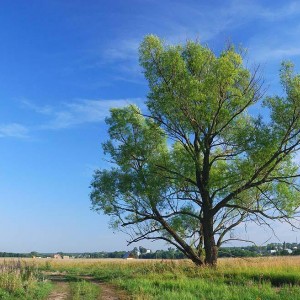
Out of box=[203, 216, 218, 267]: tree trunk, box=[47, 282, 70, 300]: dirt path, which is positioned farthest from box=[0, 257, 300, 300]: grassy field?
box=[203, 216, 218, 267]: tree trunk

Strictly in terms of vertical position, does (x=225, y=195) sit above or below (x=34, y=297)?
above

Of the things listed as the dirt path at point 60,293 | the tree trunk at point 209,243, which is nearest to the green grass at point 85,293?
the dirt path at point 60,293

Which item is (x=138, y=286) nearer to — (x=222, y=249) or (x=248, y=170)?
(x=248, y=170)

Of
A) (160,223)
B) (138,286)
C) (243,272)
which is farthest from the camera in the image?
(160,223)

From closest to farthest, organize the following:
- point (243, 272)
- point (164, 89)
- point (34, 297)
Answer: point (34, 297) < point (243, 272) < point (164, 89)

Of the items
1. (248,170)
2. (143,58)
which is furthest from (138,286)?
(143,58)

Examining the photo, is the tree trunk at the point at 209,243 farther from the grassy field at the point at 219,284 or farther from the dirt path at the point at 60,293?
the dirt path at the point at 60,293

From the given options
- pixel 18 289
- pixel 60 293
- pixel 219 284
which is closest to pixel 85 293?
pixel 60 293

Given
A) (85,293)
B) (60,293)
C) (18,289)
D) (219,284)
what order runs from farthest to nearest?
(219,284) < (60,293) < (85,293) < (18,289)

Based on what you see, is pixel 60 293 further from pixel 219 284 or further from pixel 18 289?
pixel 219 284

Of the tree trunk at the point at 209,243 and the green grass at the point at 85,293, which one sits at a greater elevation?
the tree trunk at the point at 209,243

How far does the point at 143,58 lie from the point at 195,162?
714 centimetres

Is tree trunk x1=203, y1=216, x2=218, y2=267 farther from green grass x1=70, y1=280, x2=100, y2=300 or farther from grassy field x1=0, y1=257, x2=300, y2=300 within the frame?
green grass x1=70, y1=280, x2=100, y2=300

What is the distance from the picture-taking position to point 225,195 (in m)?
27.6
